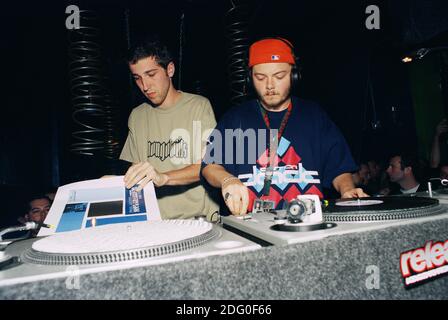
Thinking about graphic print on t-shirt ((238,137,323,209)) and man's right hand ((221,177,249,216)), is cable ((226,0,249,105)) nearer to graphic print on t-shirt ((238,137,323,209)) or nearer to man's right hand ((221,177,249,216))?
graphic print on t-shirt ((238,137,323,209))

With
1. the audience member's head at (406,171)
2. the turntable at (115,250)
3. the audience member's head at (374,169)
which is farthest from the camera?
the audience member's head at (374,169)

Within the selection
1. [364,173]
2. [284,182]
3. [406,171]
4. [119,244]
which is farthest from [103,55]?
[364,173]

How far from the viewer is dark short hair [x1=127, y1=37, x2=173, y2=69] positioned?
200 centimetres

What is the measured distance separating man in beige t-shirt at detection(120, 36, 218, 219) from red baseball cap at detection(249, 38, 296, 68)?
57cm

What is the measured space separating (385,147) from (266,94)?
5.82 metres

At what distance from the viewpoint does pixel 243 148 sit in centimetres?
183

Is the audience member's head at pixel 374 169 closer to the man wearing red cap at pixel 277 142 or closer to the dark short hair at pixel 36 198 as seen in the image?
the man wearing red cap at pixel 277 142

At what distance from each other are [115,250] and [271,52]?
4.37 feet

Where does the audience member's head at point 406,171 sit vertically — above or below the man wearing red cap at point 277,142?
below

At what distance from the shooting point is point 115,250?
0.68 metres

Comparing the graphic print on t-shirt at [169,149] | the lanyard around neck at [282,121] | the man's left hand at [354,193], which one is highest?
the lanyard around neck at [282,121]

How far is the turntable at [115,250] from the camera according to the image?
0.65 m

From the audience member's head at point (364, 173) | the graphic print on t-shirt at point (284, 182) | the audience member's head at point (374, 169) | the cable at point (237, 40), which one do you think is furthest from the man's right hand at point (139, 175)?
the audience member's head at point (374, 169)

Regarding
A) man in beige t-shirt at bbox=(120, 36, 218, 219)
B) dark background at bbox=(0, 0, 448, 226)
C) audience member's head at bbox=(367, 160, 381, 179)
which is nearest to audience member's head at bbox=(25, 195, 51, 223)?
dark background at bbox=(0, 0, 448, 226)
